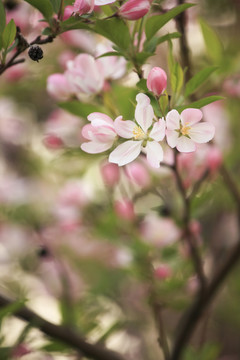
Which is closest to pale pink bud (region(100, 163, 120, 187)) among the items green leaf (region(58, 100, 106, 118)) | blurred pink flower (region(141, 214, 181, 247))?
blurred pink flower (region(141, 214, 181, 247))

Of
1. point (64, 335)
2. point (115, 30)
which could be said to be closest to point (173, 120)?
point (115, 30)

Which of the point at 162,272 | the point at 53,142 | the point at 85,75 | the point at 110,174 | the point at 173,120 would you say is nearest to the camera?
the point at 173,120

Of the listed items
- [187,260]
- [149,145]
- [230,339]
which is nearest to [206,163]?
[187,260]

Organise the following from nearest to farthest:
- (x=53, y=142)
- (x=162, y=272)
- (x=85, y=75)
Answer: (x=85, y=75) < (x=53, y=142) < (x=162, y=272)

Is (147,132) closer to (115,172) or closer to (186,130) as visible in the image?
(186,130)

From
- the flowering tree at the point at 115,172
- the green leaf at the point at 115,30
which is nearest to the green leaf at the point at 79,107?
the flowering tree at the point at 115,172

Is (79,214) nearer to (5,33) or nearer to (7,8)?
(7,8)

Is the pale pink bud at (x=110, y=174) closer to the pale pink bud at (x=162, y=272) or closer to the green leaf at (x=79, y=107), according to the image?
the pale pink bud at (x=162, y=272)
